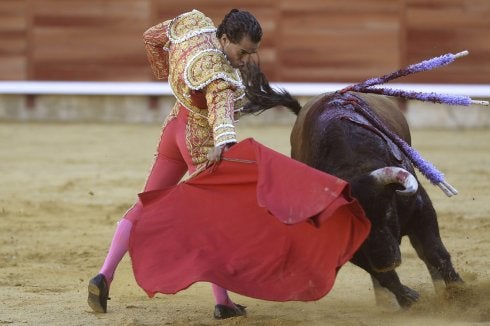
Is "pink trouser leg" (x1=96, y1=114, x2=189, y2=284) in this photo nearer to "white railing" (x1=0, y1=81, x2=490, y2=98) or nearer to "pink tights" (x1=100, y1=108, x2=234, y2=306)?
"pink tights" (x1=100, y1=108, x2=234, y2=306)

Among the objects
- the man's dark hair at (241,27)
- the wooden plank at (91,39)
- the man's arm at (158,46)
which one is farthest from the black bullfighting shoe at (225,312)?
the wooden plank at (91,39)

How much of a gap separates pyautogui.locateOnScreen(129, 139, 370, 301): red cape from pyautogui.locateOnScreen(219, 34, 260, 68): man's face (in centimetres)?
26

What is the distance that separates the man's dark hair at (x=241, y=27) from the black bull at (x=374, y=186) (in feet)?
1.88

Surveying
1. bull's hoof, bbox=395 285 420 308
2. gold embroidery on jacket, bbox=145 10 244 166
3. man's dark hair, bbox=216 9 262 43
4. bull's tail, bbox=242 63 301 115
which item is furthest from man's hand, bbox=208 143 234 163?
bull's tail, bbox=242 63 301 115

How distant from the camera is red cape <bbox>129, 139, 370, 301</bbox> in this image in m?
3.38

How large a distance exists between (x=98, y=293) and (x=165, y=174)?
46cm

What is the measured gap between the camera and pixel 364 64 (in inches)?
380

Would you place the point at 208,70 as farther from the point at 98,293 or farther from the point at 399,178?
the point at 98,293

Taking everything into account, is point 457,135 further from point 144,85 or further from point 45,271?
point 45,271

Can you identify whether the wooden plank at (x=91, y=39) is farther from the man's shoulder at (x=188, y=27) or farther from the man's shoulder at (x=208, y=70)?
the man's shoulder at (x=208, y=70)

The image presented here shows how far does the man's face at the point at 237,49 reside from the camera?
11.2ft

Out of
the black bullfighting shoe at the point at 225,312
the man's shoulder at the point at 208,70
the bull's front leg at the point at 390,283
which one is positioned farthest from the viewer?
the black bullfighting shoe at the point at 225,312

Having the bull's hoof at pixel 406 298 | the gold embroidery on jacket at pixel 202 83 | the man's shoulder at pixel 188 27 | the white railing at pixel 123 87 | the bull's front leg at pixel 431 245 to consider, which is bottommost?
the white railing at pixel 123 87

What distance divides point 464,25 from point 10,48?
3.99 m
